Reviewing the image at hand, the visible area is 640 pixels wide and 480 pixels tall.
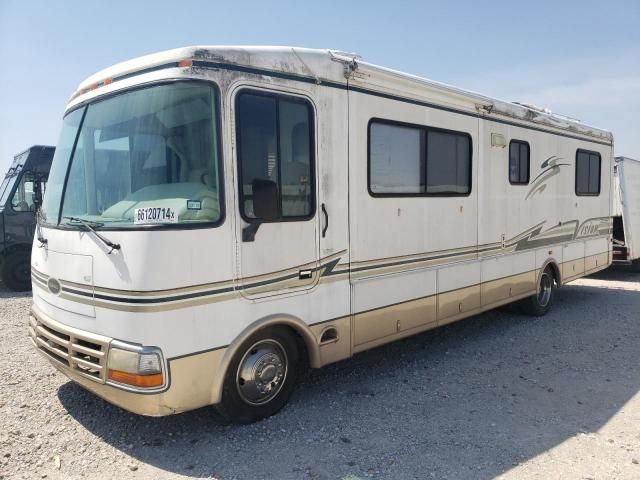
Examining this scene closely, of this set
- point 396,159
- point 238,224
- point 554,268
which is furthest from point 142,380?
point 554,268

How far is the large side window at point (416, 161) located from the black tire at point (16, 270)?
8208mm

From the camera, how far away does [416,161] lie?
5188mm

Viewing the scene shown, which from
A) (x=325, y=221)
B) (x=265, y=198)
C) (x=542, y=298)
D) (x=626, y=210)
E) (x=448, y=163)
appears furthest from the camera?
(x=626, y=210)

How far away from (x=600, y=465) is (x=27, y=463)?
3.86 meters

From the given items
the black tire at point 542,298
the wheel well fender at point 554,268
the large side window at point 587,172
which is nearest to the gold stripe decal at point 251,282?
the wheel well fender at point 554,268

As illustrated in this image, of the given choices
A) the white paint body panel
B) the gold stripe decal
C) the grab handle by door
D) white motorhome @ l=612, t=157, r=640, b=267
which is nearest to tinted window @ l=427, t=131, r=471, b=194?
the white paint body panel

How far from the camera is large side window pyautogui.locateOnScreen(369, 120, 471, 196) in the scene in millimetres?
4781

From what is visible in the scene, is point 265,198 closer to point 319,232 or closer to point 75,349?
point 319,232

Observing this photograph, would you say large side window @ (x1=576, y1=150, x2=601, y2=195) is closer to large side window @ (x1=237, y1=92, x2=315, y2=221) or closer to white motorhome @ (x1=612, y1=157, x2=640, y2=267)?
white motorhome @ (x1=612, y1=157, x2=640, y2=267)

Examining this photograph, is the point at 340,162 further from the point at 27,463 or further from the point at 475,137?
the point at 27,463

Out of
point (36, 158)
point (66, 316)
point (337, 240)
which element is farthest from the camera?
point (36, 158)

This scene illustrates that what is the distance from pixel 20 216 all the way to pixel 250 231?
26.6 feet

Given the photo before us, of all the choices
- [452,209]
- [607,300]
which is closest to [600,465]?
[452,209]

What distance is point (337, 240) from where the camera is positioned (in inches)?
172
